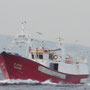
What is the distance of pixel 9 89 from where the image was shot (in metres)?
62.8

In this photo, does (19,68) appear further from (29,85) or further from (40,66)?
(40,66)

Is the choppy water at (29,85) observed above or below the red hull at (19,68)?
below

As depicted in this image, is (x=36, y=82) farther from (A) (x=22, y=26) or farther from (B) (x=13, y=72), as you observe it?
(A) (x=22, y=26)

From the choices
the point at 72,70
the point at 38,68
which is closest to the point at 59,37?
the point at 72,70

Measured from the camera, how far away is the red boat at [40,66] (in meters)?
67.1

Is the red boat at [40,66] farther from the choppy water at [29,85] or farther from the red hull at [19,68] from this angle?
the choppy water at [29,85]

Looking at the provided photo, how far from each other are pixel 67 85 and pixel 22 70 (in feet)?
32.9

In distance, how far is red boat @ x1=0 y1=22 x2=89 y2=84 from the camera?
67.1m

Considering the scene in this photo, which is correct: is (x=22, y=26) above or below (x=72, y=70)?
above

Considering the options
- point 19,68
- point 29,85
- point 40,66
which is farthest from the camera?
point 40,66

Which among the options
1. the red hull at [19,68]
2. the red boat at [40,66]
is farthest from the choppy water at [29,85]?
the red hull at [19,68]

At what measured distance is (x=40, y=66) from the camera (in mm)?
68062

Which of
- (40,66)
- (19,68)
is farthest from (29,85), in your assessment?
(40,66)

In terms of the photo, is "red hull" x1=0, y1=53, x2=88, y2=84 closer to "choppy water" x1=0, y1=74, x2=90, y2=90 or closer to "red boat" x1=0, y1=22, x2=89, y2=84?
"red boat" x1=0, y1=22, x2=89, y2=84
